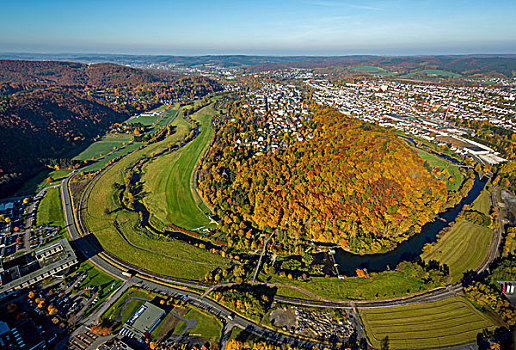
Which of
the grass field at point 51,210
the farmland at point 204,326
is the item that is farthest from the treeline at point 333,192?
the grass field at point 51,210

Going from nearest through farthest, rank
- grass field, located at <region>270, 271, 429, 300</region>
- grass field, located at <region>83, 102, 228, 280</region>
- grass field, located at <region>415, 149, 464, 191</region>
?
grass field, located at <region>270, 271, 429, 300</region>
grass field, located at <region>83, 102, 228, 280</region>
grass field, located at <region>415, 149, 464, 191</region>

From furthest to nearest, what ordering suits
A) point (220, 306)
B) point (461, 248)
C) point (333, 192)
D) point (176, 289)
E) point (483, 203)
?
point (483, 203)
point (333, 192)
point (461, 248)
point (176, 289)
point (220, 306)

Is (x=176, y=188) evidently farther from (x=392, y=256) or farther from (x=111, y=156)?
(x=392, y=256)

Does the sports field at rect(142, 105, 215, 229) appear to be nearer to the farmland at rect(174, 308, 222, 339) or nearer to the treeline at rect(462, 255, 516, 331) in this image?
the farmland at rect(174, 308, 222, 339)

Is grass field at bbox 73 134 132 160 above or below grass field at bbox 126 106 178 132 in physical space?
below

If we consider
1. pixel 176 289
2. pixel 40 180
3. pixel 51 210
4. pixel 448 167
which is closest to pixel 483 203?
pixel 448 167

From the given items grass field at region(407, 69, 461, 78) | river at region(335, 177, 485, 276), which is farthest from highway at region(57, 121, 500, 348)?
grass field at region(407, 69, 461, 78)
